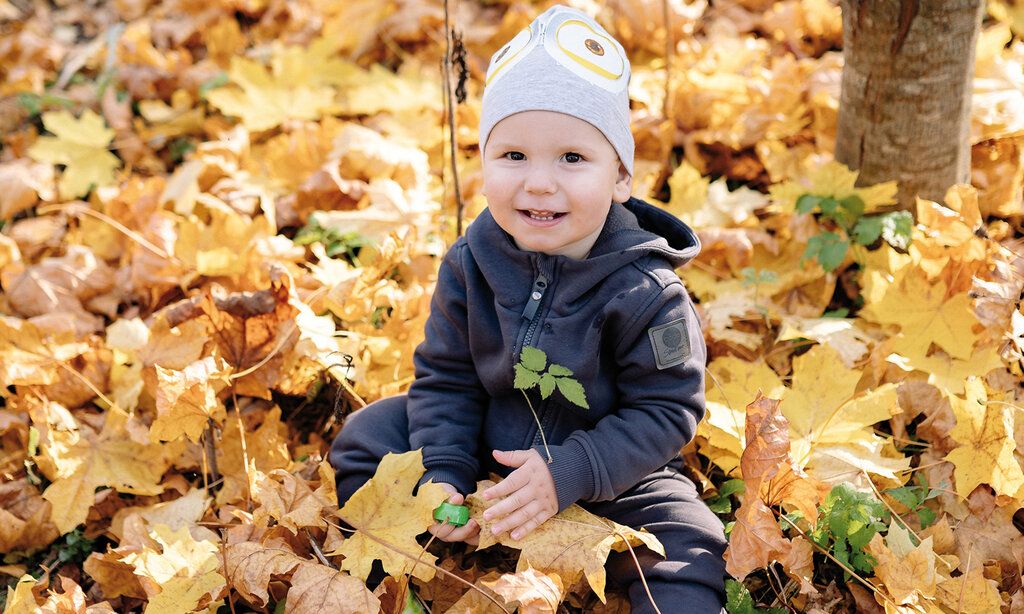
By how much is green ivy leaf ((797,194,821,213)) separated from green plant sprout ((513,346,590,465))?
1160 mm

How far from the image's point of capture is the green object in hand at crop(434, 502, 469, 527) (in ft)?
6.21

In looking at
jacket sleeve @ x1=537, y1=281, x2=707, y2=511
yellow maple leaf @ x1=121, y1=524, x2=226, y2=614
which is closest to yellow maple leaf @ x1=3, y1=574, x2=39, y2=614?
yellow maple leaf @ x1=121, y1=524, x2=226, y2=614

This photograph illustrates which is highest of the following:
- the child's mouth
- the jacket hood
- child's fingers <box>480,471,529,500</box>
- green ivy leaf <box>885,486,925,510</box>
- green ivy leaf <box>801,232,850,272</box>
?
the child's mouth

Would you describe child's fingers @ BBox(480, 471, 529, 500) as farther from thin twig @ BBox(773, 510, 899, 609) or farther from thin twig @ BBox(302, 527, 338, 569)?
thin twig @ BBox(773, 510, 899, 609)

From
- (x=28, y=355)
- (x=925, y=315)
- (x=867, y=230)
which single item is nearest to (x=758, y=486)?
(x=925, y=315)

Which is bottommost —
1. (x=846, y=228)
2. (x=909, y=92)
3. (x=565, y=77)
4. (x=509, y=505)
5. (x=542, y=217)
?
(x=509, y=505)

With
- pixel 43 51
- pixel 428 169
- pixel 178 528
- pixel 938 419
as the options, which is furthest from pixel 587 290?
pixel 43 51

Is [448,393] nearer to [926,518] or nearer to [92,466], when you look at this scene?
[92,466]

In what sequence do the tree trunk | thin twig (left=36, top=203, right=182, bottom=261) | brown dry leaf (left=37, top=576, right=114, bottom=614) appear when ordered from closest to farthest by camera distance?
brown dry leaf (left=37, top=576, right=114, bottom=614), the tree trunk, thin twig (left=36, top=203, right=182, bottom=261)

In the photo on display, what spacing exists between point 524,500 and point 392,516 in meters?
0.29

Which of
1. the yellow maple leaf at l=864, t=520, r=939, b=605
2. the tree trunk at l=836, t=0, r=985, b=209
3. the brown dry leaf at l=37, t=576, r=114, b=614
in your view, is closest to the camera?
the yellow maple leaf at l=864, t=520, r=939, b=605

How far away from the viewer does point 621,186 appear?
1.95m

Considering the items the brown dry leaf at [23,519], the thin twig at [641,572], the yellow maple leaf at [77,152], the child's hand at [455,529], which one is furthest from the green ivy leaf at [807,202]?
the yellow maple leaf at [77,152]

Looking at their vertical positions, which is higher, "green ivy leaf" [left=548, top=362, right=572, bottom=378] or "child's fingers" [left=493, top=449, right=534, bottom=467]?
"green ivy leaf" [left=548, top=362, right=572, bottom=378]
